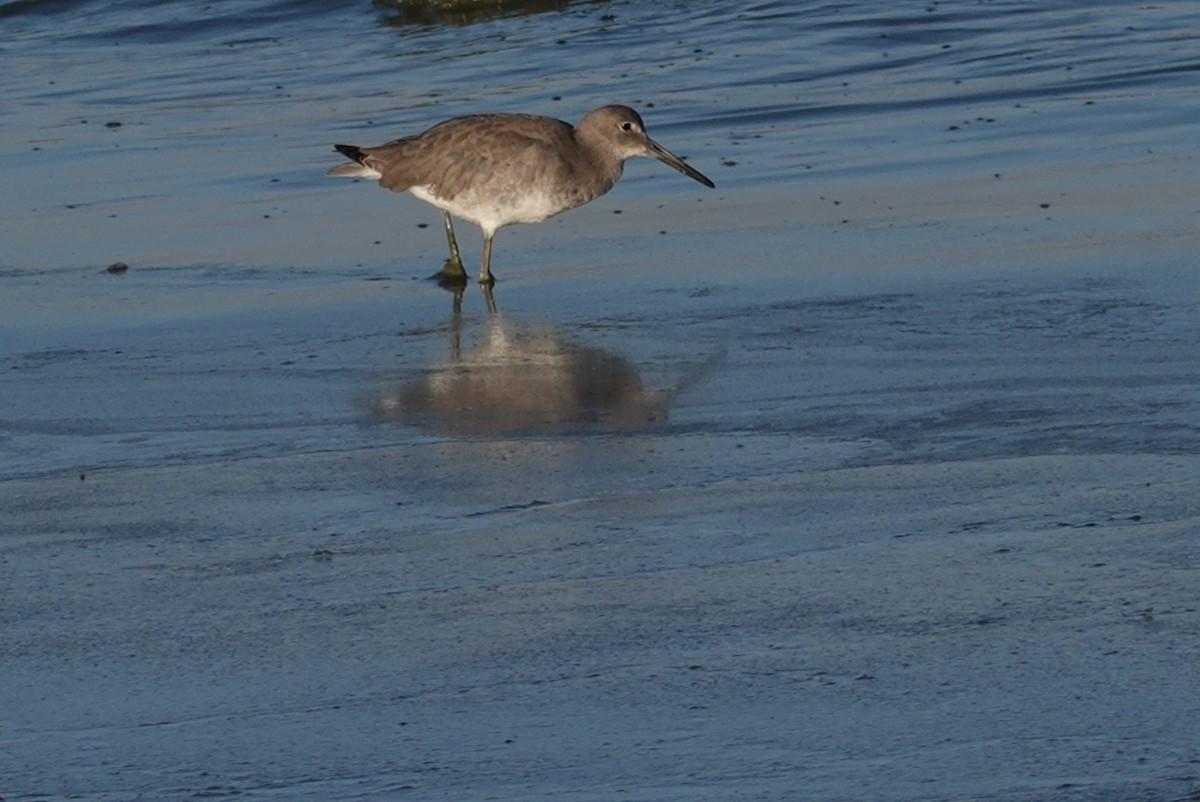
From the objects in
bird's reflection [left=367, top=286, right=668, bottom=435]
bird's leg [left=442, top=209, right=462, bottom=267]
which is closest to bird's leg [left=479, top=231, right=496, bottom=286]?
bird's leg [left=442, top=209, right=462, bottom=267]

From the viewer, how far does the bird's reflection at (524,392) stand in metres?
7.55

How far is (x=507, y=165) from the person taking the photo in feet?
34.2

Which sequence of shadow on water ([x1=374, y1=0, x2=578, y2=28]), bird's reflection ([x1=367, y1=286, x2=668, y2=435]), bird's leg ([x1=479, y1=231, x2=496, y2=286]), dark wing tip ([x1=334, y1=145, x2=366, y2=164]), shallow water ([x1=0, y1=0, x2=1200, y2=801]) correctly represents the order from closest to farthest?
1. shallow water ([x1=0, y1=0, x2=1200, y2=801])
2. bird's reflection ([x1=367, y1=286, x2=668, y2=435])
3. bird's leg ([x1=479, y1=231, x2=496, y2=286])
4. dark wing tip ([x1=334, y1=145, x2=366, y2=164])
5. shadow on water ([x1=374, y1=0, x2=578, y2=28])

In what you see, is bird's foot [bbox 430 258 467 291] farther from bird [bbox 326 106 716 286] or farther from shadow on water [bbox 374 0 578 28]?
shadow on water [bbox 374 0 578 28]

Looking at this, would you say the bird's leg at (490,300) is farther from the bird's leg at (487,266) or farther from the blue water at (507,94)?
the blue water at (507,94)

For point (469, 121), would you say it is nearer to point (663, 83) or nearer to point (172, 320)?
point (172, 320)

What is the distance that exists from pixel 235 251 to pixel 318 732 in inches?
254

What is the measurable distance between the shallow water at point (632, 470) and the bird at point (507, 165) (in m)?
0.33

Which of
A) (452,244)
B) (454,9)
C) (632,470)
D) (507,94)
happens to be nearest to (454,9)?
(454,9)

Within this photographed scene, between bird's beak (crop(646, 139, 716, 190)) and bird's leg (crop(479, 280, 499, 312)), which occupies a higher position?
bird's beak (crop(646, 139, 716, 190))

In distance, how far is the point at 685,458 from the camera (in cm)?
696

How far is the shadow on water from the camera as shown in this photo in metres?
21.7

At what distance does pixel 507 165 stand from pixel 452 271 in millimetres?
561

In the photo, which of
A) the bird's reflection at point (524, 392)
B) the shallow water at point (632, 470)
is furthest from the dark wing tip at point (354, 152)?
the bird's reflection at point (524, 392)
